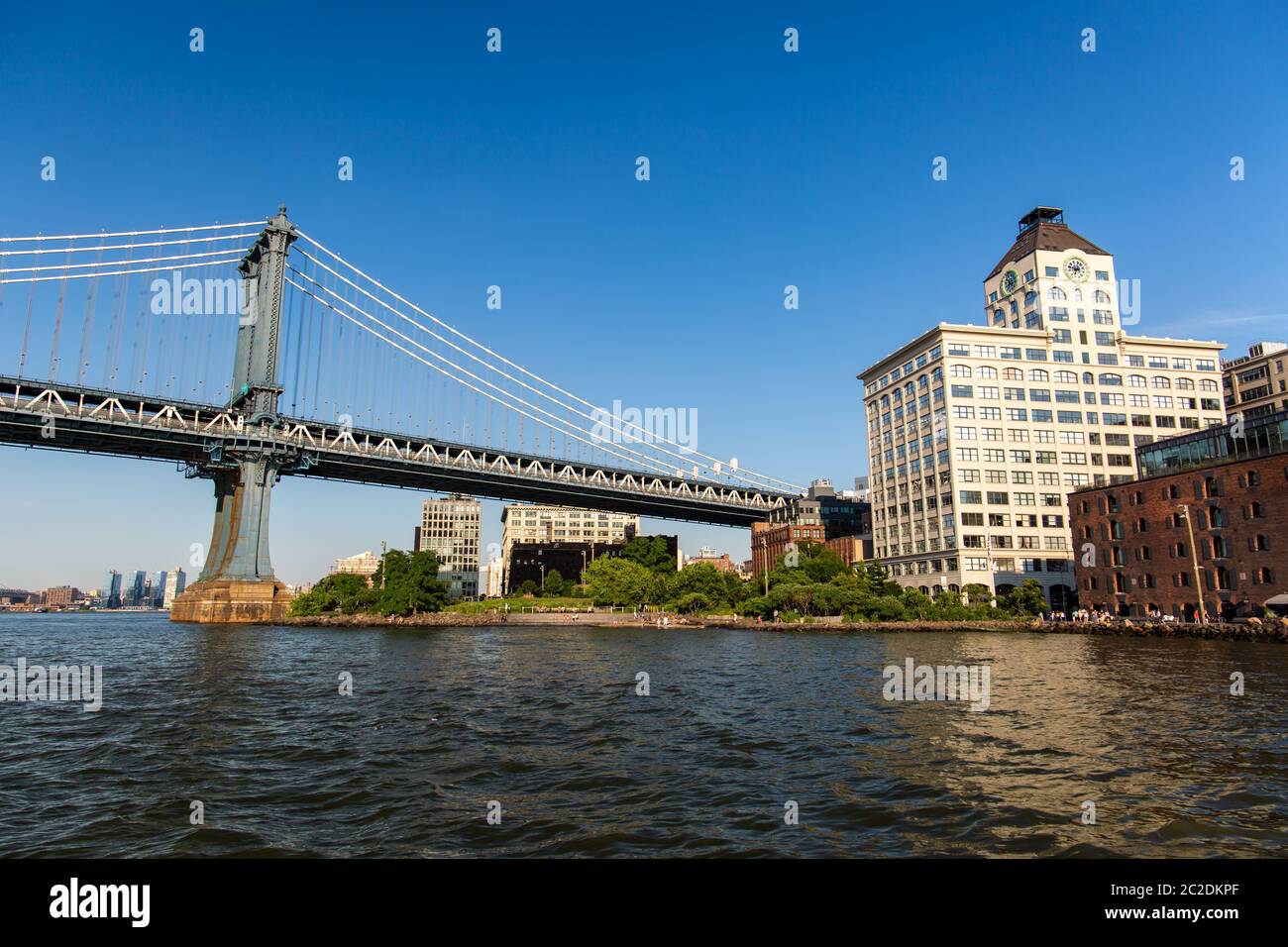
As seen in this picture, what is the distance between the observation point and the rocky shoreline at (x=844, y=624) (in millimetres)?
51562

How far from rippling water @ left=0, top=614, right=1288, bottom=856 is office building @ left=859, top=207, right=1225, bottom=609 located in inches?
2420

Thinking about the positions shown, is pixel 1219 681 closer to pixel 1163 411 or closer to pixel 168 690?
pixel 168 690

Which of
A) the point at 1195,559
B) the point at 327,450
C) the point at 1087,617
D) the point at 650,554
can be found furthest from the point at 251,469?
the point at 1195,559

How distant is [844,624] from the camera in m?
76.4

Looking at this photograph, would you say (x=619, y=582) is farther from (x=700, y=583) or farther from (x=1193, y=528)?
(x=1193, y=528)

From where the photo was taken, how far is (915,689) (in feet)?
87.4

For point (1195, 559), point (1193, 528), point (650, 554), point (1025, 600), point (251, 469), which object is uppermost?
point (251, 469)

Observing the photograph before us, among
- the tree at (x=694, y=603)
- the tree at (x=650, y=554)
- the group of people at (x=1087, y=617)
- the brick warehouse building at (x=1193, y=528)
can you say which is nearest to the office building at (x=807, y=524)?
the tree at (x=650, y=554)

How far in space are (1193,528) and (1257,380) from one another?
2898 inches

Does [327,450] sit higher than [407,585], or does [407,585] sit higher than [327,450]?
[327,450]

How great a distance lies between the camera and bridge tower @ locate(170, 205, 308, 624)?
8056 centimetres

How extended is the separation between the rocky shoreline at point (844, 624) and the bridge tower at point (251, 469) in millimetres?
5829
